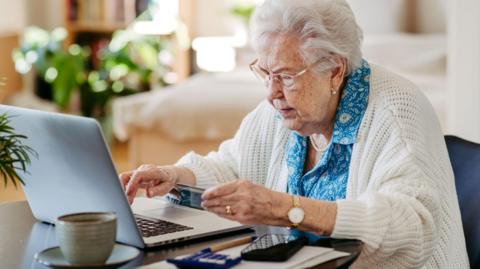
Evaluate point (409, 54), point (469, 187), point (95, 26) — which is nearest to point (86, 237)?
point (469, 187)

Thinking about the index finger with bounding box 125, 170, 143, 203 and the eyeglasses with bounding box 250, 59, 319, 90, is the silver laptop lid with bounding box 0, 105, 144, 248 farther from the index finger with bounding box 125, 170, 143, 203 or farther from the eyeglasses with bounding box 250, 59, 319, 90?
the eyeglasses with bounding box 250, 59, 319, 90

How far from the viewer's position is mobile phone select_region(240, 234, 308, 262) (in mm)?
1344

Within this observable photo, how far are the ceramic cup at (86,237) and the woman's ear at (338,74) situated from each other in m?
0.66

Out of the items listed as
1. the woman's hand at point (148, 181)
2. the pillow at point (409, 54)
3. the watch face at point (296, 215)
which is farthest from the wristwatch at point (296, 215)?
the pillow at point (409, 54)

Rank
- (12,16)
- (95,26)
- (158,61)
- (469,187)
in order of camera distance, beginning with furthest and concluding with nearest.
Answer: (95,26) → (158,61) → (12,16) → (469,187)

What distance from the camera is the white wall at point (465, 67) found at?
9.12 feet

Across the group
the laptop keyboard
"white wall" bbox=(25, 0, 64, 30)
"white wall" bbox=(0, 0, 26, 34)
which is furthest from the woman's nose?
"white wall" bbox=(25, 0, 64, 30)

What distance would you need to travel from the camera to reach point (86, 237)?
1.23 meters

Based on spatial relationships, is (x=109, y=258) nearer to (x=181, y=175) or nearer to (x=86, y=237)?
(x=86, y=237)

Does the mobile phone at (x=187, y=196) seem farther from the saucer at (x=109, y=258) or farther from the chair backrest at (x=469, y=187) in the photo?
the chair backrest at (x=469, y=187)

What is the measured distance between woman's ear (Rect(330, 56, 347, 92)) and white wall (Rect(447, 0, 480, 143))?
112 centimetres

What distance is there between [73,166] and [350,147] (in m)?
0.59

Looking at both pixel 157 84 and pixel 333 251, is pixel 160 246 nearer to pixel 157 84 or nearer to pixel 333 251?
pixel 333 251

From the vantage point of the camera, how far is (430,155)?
170 centimetres
